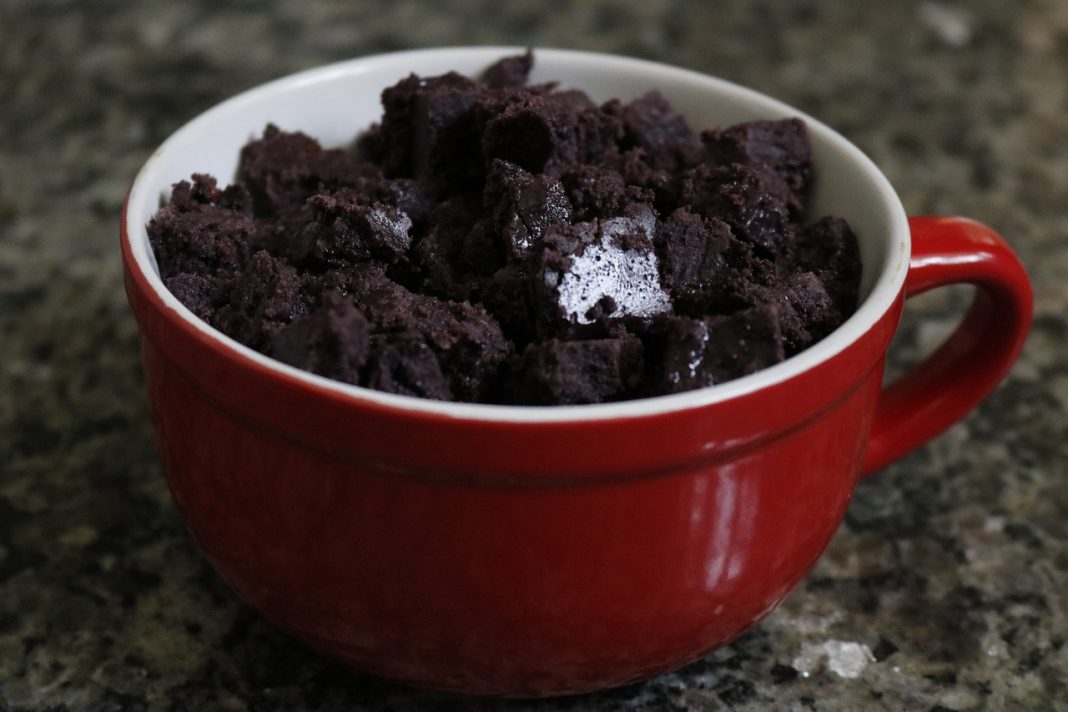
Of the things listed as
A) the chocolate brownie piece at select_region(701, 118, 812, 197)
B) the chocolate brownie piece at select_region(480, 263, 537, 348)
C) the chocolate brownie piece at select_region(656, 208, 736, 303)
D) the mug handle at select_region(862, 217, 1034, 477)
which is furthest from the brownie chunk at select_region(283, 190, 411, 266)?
the mug handle at select_region(862, 217, 1034, 477)

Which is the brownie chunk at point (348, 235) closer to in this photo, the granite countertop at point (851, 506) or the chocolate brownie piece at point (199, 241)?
the chocolate brownie piece at point (199, 241)

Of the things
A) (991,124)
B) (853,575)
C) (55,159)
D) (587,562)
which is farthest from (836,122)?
(587,562)

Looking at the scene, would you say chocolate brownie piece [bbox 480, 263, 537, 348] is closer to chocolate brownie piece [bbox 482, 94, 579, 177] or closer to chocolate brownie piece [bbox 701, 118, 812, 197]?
chocolate brownie piece [bbox 482, 94, 579, 177]

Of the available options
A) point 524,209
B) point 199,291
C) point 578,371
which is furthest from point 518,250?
point 199,291

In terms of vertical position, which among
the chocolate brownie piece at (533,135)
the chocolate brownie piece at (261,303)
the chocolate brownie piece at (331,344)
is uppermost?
the chocolate brownie piece at (533,135)

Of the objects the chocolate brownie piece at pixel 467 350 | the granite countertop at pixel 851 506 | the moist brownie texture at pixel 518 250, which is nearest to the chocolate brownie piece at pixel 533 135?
the moist brownie texture at pixel 518 250

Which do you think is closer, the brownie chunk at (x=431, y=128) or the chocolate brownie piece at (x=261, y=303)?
the chocolate brownie piece at (x=261, y=303)

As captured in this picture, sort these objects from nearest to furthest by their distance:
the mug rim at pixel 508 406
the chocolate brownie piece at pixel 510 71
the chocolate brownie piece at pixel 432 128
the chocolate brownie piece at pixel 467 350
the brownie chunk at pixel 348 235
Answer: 1. the mug rim at pixel 508 406
2. the chocolate brownie piece at pixel 467 350
3. the brownie chunk at pixel 348 235
4. the chocolate brownie piece at pixel 432 128
5. the chocolate brownie piece at pixel 510 71

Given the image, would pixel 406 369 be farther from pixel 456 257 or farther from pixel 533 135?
pixel 533 135
